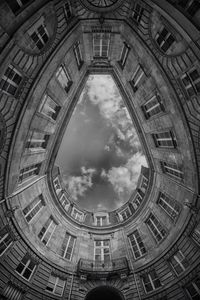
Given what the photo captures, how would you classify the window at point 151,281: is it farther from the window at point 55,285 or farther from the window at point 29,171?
the window at point 29,171

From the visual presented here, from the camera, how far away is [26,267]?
1642cm

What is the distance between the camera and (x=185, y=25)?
11977 millimetres

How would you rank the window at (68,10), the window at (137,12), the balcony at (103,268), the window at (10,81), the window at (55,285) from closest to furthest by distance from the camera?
the window at (10,81)
the window at (68,10)
the window at (137,12)
the window at (55,285)
the balcony at (103,268)

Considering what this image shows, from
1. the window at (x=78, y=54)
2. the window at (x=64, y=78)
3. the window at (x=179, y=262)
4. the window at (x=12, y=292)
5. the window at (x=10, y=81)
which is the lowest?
the window at (x=12, y=292)

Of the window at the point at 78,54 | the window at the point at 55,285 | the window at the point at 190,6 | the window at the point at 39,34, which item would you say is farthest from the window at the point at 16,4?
the window at the point at 55,285

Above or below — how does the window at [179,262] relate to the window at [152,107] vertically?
below

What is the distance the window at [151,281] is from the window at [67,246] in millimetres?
8358

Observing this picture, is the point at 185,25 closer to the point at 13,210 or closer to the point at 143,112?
the point at 143,112

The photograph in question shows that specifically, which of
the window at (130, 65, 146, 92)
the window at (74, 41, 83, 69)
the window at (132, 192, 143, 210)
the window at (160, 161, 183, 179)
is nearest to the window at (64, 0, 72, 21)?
the window at (74, 41, 83, 69)

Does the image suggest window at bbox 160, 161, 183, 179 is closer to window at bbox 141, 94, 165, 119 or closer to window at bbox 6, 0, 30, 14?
window at bbox 141, 94, 165, 119

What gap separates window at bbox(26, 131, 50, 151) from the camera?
1773cm

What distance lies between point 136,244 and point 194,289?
8125mm

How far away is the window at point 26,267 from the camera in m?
15.8

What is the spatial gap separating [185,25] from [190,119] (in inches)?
254
